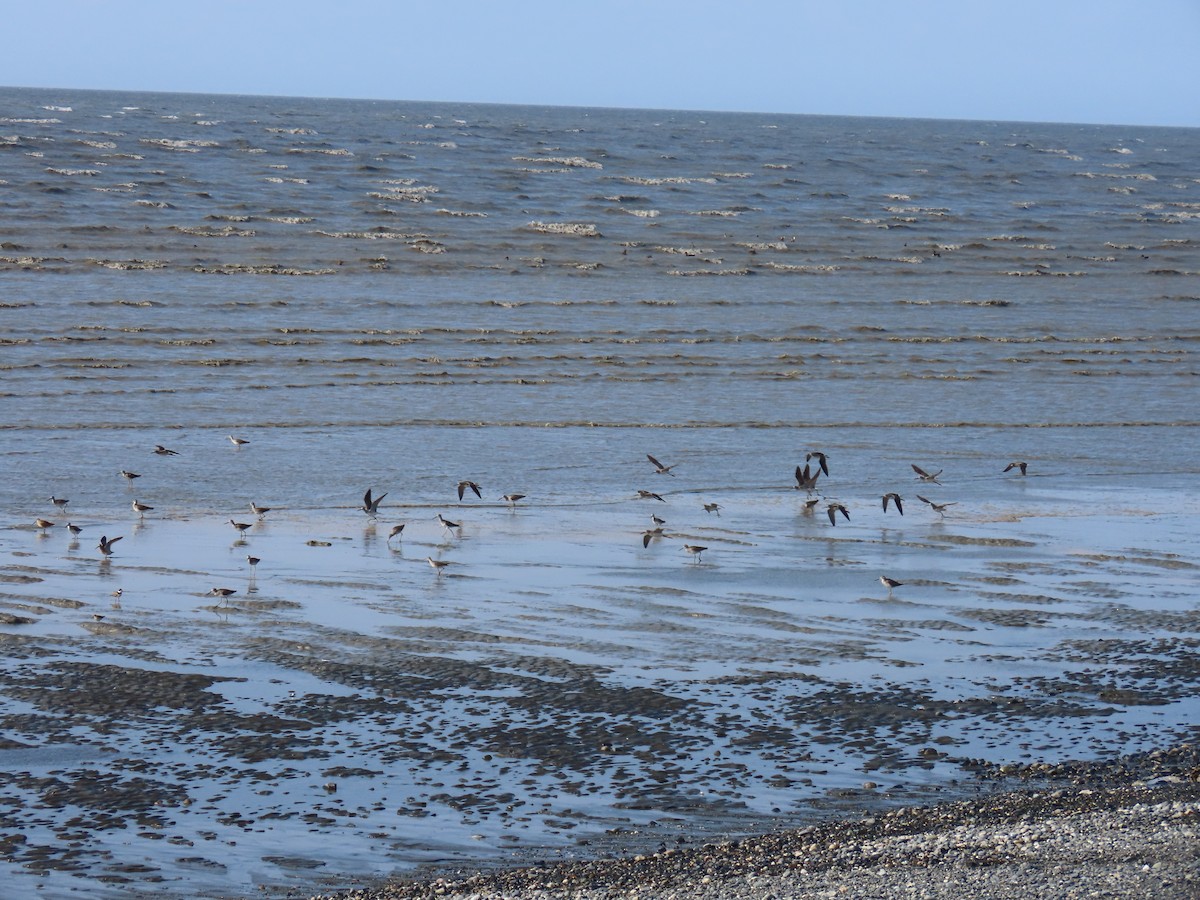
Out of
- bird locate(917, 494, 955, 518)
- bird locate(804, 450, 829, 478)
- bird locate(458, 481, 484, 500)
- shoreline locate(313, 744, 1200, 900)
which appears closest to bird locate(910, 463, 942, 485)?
bird locate(804, 450, 829, 478)

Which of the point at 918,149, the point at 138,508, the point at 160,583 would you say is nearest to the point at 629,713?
the point at 160,583

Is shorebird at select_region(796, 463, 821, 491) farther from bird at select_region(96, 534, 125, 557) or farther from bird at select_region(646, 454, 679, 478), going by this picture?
bird at select_region(96, 534, 125, 557)

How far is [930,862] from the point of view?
18.3 feet

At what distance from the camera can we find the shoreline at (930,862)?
533 centimetres

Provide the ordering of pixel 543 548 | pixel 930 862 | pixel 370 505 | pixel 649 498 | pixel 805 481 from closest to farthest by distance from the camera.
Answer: pixel 930 862, pixel 543 548, pixel 370 505, pixel 649 498, pixel 805 481

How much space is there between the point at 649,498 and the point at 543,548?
7.28 ft

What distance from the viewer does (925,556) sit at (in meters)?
11.2

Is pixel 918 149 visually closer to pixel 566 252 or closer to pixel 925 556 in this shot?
pixel 566 252

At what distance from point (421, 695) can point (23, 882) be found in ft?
8.27

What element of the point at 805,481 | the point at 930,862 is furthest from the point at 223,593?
the point at 805,481

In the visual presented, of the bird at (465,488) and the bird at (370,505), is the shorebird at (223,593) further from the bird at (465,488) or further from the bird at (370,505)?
the bird at (465,488)

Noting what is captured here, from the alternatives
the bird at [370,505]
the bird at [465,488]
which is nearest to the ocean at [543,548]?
the bird at [465,488]

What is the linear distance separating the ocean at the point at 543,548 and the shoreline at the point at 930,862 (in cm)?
20

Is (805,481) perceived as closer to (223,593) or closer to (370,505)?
(370,505)
